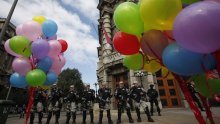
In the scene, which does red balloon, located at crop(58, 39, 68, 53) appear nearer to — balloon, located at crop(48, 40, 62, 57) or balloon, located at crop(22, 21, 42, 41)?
balloon, located at crop(48, 40, 62, 57)

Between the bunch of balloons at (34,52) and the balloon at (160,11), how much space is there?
4.37 metres

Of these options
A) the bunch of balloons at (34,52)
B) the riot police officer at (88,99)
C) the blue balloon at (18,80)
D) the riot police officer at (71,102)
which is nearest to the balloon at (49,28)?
the bunch of balloons at (34,52)

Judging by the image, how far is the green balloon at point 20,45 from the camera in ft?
20.6

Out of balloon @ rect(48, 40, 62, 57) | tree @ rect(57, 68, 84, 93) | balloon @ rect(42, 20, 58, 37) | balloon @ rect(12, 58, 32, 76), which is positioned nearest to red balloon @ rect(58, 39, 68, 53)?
balloon @ rect(42, 20, 58, 37)

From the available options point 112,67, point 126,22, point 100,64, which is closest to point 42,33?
point 126,22

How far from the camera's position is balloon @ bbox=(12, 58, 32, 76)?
257 inches

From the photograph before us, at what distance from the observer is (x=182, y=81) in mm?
3311

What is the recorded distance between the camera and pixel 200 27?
2256 millimetres

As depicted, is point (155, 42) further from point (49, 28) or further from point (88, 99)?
point (88, 99)

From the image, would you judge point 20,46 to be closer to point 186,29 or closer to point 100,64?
point 186,29

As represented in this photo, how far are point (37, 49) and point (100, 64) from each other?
16.5m

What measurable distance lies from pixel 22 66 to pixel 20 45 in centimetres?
71

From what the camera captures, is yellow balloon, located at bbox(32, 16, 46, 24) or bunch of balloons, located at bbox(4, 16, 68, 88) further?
yellow balloon, located at bbox(32, 16, 46, 24)

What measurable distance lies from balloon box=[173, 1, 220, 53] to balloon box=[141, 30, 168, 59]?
84cm
